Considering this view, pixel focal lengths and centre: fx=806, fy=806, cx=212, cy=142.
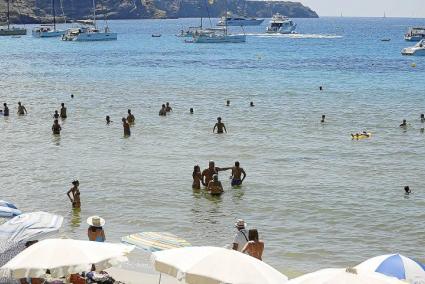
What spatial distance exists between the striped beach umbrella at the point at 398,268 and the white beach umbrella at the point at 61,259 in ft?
13.3

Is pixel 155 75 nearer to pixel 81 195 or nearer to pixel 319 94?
pixel 319 94

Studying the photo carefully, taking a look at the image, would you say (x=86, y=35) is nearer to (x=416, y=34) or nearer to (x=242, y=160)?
(x=416, y=34)

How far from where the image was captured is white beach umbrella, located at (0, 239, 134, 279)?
1255 centimetres

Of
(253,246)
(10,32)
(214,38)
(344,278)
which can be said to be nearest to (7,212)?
(253,246)

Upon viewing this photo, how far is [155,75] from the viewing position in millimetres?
73500

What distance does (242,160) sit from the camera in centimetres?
3091

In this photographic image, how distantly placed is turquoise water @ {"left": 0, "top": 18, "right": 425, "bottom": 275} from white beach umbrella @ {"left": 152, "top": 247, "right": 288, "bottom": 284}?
5.75 metres

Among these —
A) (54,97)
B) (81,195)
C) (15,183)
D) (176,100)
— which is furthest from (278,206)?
(54,97)

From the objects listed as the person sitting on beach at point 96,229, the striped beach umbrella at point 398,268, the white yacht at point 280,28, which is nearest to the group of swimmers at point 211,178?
the person sitting on beach at point 96,229

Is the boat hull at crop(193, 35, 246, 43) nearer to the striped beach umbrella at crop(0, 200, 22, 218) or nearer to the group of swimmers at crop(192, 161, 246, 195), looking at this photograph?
the group of swimmers at crop(192, 161, 246, 195)

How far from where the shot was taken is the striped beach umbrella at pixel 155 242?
602 inches

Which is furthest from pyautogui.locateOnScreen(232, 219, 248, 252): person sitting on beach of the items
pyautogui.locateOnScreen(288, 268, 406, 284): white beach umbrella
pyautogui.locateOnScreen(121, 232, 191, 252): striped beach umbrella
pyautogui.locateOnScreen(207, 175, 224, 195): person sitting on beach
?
pyautogui.locateOnScreen(207, 175, 224, 195): person sitting on beach

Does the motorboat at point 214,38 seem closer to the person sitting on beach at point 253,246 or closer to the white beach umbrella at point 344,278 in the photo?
the person sitting on beach at point 253,246

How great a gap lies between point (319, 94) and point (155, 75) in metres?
21.1
